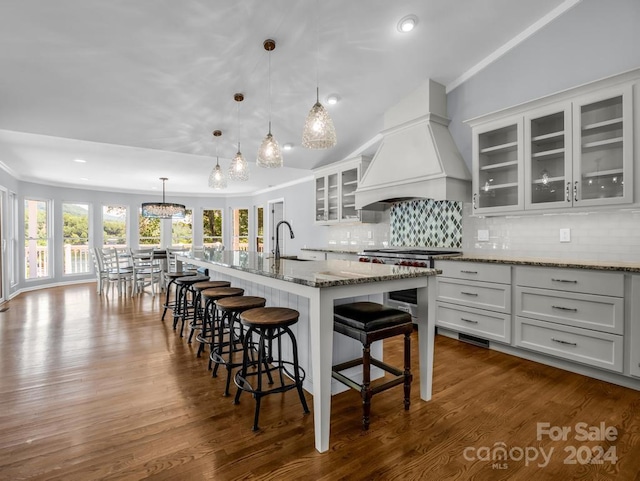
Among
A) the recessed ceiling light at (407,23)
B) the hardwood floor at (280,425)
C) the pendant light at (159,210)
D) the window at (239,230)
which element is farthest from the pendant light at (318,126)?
the window at (239,230)

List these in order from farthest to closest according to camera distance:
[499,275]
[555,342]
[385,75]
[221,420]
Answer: [385,75], [499,275], [555,342], [221,420]

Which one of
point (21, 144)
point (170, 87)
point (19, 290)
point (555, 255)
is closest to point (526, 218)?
point (555, 255)

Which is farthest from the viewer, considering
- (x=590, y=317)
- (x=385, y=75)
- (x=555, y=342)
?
(x=385, y=75)

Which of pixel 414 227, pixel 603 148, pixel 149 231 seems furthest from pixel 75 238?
pixel 603 148

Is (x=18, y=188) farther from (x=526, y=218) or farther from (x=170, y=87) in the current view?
(x=526, y=218)

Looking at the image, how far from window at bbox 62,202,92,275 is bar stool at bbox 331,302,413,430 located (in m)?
8.26

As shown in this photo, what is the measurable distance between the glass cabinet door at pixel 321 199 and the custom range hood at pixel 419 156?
1.33 meters

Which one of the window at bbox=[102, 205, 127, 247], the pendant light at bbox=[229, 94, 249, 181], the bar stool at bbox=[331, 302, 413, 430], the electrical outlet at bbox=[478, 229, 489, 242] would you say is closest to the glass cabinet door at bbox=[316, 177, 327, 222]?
the pendant light at bbox=[229, 94, 249, 181]

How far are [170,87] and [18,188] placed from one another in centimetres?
538

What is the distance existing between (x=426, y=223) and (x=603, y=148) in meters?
1.95

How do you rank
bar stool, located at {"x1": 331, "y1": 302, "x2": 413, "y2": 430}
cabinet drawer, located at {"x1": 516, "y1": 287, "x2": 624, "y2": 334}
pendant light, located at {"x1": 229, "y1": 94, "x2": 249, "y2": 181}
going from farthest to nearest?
pendant light, located at {"x1": 229, "y1": 94, "x2": 249, "y2": 181} → cabinet drawer, located at {"x1": 516, "y1": 287, "x2": 624, "y2": 334} → bar stool, located at {"x1": 331, "y1": 302, "x2": 413, "y2": 430}

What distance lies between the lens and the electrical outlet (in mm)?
3691

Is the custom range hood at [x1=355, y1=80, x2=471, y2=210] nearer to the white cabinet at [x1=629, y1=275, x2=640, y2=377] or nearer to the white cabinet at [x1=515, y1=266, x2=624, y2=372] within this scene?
the white cabinet at [x1=515, y1=266, x2=624, y2=372]

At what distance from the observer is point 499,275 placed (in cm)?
298
